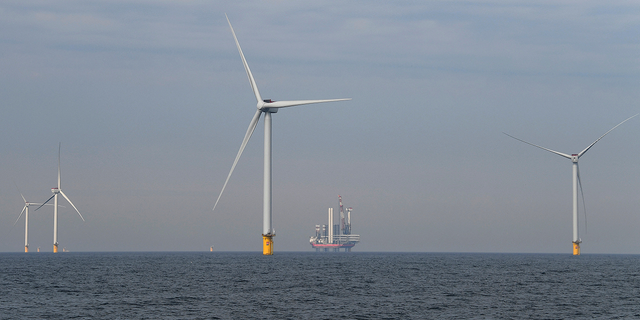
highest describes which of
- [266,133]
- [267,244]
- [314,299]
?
[266,133]

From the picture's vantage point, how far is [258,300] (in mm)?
77062

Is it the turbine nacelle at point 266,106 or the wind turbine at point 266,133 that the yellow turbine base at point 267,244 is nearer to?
the wind turbine at point 266,133

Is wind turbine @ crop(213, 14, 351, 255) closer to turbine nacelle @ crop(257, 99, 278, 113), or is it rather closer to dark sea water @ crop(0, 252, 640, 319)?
turbine nacelle @ crop(257, 99, 278, 113)

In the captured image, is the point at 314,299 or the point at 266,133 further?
the point at 266,133

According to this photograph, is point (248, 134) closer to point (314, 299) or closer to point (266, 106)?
point (266, 106)

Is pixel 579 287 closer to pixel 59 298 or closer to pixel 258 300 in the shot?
pixel 258 300

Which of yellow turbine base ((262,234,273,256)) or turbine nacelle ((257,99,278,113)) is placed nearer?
turbine nacelle ((257,99,278,113))

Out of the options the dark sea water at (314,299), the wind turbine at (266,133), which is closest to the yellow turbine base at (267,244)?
the wind turbine at (266,133)

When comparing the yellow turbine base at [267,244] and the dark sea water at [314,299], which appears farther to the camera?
the yellow turbine base at [267,244]

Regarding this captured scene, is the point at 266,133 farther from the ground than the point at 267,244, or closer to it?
farther from the ground

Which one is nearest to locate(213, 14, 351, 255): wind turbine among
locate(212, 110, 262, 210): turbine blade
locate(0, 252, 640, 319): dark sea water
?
locate(212, 110, 262, 210): turbine blade

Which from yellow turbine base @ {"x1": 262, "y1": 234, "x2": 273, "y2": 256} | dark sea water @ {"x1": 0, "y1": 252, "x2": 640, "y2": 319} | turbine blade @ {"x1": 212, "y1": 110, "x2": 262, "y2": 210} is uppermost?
turbine blade @ {"x1": 212, "y1": 110, "x2": 262, "y2": 210}

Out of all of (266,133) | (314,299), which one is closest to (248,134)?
(266,133)

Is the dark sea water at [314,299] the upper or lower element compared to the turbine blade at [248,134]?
lower
